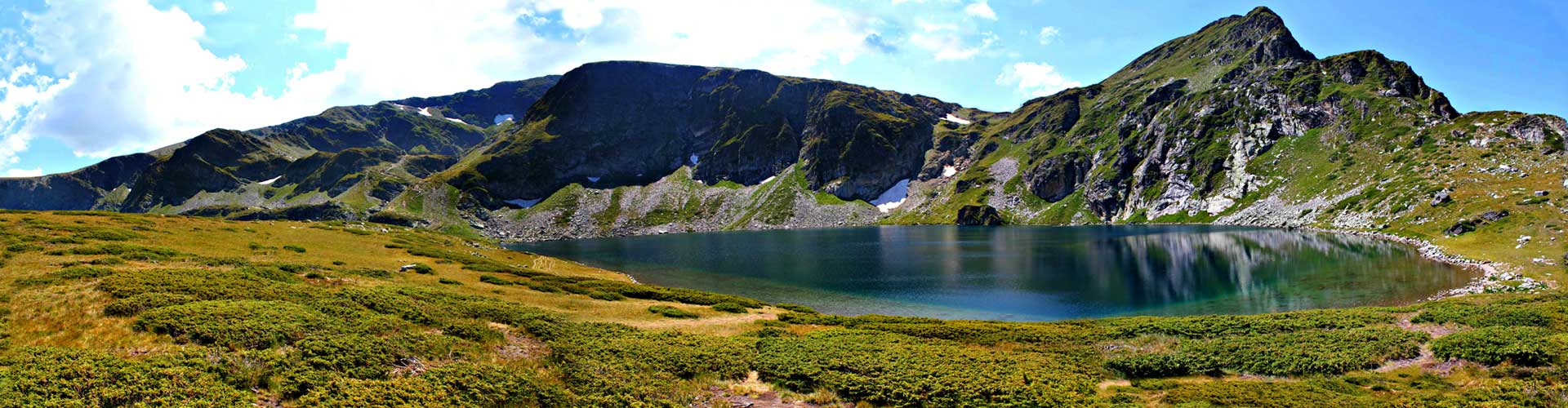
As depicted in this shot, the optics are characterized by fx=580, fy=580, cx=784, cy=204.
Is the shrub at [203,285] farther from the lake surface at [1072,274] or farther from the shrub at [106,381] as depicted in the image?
the lake surface at [1072,274]

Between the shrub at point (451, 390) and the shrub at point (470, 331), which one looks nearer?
the shrub at point (451, 390)

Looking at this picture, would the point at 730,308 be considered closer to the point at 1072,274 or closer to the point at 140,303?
the point at 140,303

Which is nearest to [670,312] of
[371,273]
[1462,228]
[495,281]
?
[495,281]

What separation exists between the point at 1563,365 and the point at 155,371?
149ft

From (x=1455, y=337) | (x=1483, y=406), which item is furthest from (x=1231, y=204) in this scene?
(x=1483, y=406)

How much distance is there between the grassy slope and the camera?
58.7 ft

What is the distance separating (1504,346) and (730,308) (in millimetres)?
39503

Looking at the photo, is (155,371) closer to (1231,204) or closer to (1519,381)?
(1519,381)

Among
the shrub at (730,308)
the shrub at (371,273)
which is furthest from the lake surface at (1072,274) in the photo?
the shrub at (371,273)

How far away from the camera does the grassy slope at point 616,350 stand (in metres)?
17.9

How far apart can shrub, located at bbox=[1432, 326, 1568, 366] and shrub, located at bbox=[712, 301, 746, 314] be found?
3691 centimetres

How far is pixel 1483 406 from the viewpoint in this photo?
17016mm

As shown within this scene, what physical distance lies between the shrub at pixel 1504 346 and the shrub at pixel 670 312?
121 feet

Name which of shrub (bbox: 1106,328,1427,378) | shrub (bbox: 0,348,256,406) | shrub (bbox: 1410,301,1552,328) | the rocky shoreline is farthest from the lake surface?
shrub (bbox: 0,348,256,406)
